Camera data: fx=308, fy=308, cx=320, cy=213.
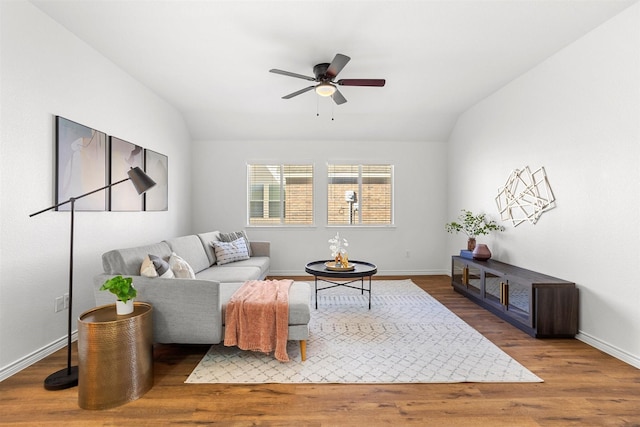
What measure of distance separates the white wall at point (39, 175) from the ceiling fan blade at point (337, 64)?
2446 millimetres

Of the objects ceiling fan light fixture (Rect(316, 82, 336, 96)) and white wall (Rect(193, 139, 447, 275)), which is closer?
ceiling fan light fixture (Rect(316, 82, 336, 96))

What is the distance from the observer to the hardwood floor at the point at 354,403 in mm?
1831

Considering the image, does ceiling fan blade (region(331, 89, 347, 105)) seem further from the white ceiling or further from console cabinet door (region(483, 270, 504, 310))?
console cabinet door (region(483, 270, 504, 310))

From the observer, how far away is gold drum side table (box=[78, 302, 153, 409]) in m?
1.91

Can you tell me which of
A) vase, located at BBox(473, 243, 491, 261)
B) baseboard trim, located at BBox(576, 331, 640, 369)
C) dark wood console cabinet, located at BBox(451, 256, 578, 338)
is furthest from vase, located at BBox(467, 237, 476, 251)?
baseboard trim, located at BBox(576, 331, 640, 369)

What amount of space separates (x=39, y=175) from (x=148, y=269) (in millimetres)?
1207

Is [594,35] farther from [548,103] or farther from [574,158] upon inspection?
[574,158]

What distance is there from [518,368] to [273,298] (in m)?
2.04

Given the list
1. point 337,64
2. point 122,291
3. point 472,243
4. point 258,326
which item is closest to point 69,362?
point 122,291

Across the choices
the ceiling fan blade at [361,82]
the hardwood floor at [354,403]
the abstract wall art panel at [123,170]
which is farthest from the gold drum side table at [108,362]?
the ceiling fan blade at [361,82]

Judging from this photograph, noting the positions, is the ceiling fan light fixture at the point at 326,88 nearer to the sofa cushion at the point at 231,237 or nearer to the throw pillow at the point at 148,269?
the throw pillow at the point at 148,269

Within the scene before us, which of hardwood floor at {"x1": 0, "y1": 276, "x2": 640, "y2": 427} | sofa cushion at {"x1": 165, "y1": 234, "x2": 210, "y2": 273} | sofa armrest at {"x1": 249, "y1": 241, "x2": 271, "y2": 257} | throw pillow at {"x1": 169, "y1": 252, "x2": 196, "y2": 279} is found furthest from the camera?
sofa armrest at {"x1": 249, "y1": 241, "x2": 271, "y2": 257}

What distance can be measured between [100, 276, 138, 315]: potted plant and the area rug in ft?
2.29

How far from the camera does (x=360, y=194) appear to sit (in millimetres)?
6031
